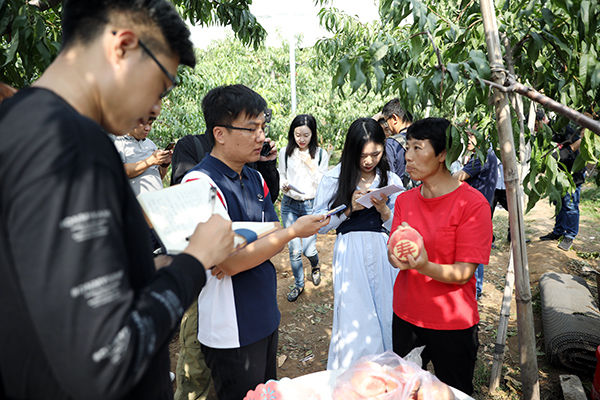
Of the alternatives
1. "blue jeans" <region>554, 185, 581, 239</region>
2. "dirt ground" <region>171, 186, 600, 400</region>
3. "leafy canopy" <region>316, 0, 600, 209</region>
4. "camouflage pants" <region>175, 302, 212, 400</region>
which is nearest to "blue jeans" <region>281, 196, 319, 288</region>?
"dirt ground" <region>171, 186, 600, 400</region>

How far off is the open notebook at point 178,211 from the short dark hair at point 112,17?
0.40m

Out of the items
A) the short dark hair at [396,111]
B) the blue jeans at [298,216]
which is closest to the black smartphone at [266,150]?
the blue jeans at [298,216]

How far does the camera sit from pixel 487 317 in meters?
4.14

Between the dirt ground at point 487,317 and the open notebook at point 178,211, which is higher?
the open notebook at point 178,211

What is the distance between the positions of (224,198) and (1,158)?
120 centimetres

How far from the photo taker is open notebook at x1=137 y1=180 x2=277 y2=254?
1.02 m

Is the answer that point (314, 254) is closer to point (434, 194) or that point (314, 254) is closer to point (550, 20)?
point (434, 194)

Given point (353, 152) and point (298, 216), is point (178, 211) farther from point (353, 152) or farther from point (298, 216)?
point (298, 216)

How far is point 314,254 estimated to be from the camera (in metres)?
4.88

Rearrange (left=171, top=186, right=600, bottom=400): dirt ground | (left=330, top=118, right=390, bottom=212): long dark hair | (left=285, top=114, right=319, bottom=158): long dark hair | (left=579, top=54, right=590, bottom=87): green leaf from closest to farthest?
(left=579, top=54, right=590, bottom=87): green leaf, (left=330, top=118, right=390, bottom=212): long dark hair, (left=171, top=186, right=600, bottom=400): dirt ground, (left=285, top=114, right=319, bottom=158): long dark hair

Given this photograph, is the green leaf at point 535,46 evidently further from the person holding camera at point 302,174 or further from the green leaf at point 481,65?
the person holding camera at point 302,174

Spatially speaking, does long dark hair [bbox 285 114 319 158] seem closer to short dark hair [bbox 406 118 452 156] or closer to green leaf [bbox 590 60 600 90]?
short dark hair [bbox 406 118 452 156]

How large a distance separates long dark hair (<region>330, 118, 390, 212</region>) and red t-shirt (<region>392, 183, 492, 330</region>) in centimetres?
74

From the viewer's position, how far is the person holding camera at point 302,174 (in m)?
4.83
